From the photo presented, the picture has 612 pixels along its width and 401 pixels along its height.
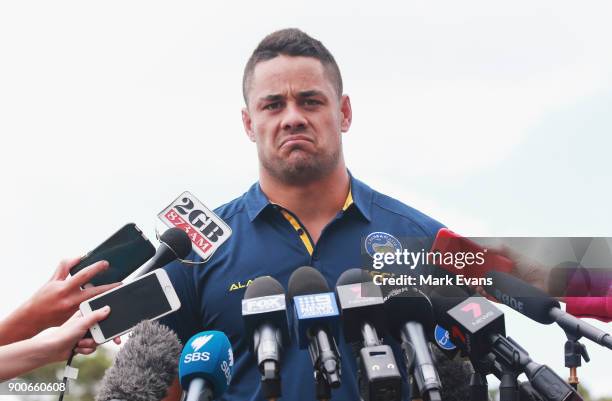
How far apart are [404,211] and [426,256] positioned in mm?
1273

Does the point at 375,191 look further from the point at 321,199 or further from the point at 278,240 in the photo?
the point at 278,240

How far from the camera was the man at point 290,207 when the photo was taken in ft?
16.0

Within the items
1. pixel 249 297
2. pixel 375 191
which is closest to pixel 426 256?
pixel 249 297

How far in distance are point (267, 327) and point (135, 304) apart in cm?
85

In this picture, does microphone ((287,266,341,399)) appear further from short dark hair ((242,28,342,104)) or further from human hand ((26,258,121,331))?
short dark hair ((242,28,342,104))

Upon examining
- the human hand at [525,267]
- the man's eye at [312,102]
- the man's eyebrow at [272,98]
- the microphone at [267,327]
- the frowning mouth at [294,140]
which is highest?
the man's eyebrow at [272,98]

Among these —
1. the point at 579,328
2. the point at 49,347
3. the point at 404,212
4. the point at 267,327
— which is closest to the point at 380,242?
the point at 404,212

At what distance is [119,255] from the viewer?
416cm

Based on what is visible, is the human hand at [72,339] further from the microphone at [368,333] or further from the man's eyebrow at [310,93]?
the man's eyebrow at [310,93]

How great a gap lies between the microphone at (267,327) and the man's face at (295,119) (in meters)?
1.66

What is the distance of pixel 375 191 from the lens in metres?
5.51

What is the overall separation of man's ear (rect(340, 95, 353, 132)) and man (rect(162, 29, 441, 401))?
0.16m

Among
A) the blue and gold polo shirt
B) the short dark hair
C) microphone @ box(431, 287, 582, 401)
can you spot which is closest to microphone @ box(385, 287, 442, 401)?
microphone @ box(431, 287, 582, 401)

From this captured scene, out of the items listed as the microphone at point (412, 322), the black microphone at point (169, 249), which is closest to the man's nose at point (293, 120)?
the black microphone at point (169, 249)
